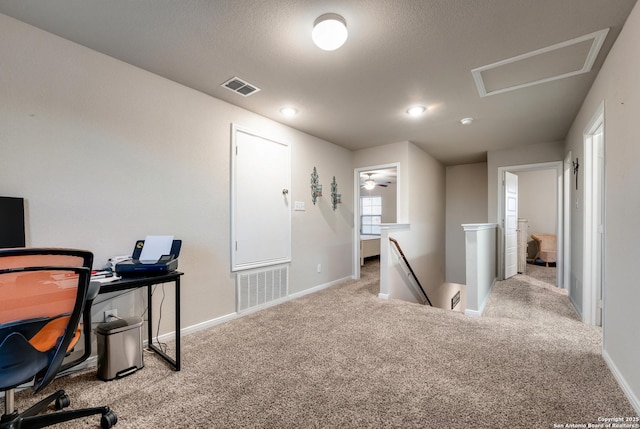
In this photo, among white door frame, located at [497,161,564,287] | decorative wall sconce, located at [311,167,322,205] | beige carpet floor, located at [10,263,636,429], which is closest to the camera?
beige carpet floor, located at [10,263,636,429]

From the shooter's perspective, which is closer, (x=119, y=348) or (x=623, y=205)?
(x=623, y=205)

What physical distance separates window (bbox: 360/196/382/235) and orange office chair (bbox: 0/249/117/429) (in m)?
8.84

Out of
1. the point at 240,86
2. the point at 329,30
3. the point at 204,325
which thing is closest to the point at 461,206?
the point at 240,86

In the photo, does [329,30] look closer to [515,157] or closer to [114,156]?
[114,156]

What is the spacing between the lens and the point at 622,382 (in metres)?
1.77

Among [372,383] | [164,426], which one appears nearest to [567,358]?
[372,383]

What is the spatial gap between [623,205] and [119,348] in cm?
352

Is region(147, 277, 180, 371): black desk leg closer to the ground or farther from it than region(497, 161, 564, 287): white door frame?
closer to the ground

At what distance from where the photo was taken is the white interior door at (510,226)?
4992 millimetres

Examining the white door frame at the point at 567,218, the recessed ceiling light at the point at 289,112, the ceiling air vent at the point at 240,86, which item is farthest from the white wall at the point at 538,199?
the ceiling air vent at the point at 240,86

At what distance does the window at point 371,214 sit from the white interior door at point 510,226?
4.57 meters

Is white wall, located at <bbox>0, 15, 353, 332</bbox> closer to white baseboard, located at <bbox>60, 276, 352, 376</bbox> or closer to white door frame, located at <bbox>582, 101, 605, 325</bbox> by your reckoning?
white baseboard, located at <bbox>60, 276, 352, 376</bbox>

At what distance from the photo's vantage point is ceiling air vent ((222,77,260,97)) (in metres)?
2.59

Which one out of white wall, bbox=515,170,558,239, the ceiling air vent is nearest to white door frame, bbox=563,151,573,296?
white wall, bbox=515,170,558,239
